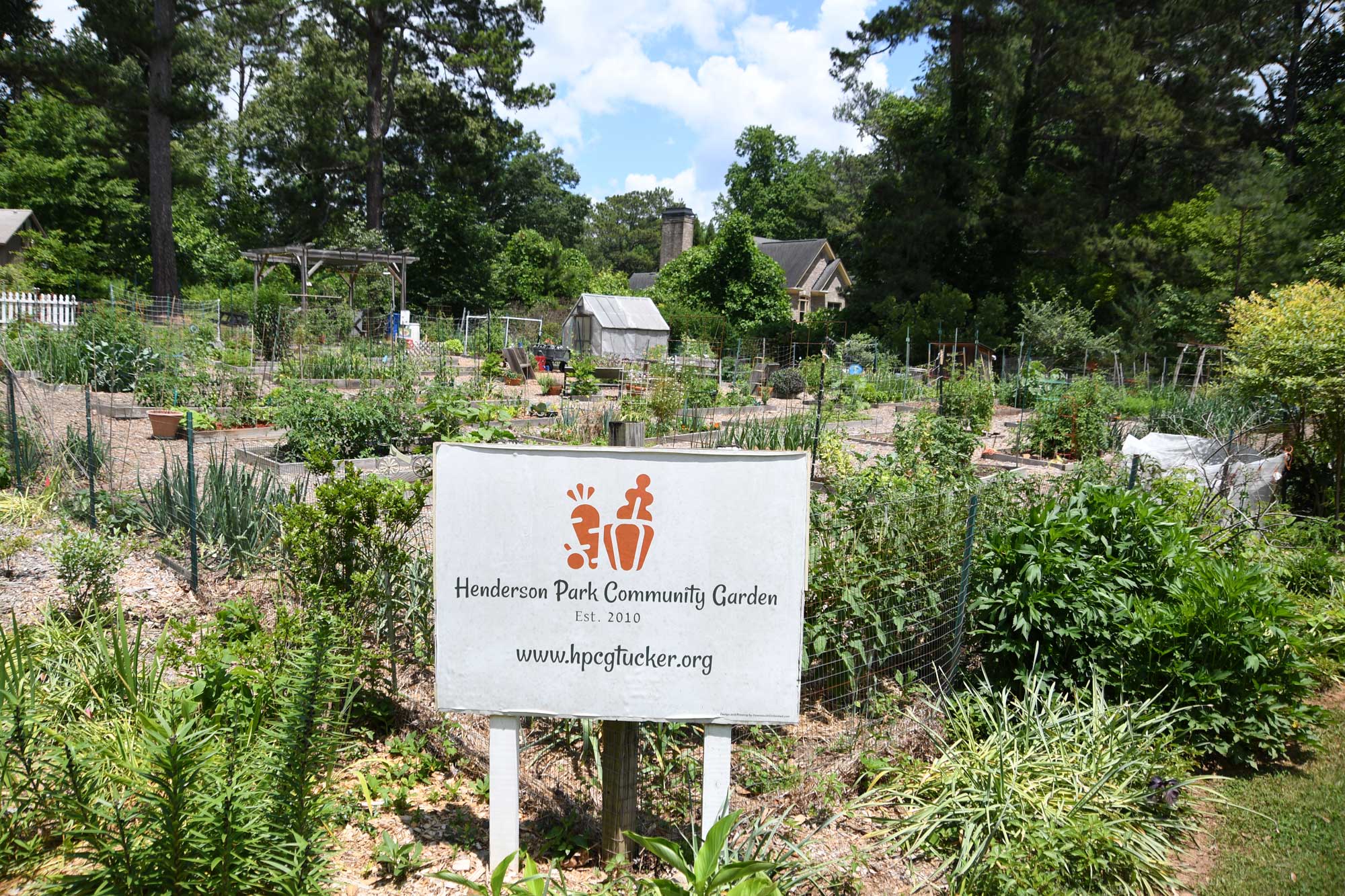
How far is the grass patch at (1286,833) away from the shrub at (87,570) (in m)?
5.40

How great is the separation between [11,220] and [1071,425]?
29817 mm

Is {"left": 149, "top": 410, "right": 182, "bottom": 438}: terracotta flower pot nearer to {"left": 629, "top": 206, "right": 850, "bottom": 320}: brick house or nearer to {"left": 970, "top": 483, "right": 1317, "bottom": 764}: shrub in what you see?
{"left": 970, "top": 483, "right": 1317, "bottom": 764}: shrub

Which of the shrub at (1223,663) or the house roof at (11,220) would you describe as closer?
the shrub at (1223,663)

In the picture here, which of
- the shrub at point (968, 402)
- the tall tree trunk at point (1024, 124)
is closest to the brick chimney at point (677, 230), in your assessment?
the tall tree trunk at point (1024, 124)

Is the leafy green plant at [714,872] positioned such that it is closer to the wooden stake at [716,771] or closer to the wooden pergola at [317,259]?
the wooden stake at [716,771]

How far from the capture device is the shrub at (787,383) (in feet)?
64.4

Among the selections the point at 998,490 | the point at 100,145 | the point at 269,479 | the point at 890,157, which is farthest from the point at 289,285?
the point at 998,490

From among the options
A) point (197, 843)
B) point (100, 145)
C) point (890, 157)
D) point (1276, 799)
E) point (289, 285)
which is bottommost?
Answer: point (1276, 799)

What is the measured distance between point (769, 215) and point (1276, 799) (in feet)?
202

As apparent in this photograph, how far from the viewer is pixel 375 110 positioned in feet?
102

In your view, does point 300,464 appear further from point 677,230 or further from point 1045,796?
point 677,230

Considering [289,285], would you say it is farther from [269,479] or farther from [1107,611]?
[1107,611]

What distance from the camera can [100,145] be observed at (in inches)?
1026

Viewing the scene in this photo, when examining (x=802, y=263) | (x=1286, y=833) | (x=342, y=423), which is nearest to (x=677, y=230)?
(x=802, y=263)
